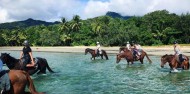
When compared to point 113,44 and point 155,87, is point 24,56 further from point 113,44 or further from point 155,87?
point 113,44

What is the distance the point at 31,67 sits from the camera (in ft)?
68.5

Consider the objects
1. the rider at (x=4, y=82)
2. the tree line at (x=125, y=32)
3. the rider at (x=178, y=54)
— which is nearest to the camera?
the rider at (x=4, y=82)


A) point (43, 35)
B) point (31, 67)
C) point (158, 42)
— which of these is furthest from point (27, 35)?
point (31, 67)

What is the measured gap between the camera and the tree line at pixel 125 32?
8538 centimetres

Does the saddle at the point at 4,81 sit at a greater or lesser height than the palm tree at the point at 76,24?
lesser

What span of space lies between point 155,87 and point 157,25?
73.1 metres

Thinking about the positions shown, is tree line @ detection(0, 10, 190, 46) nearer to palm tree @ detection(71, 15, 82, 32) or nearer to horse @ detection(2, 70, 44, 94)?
palm tree @ detection(71, 15, 82, 32)

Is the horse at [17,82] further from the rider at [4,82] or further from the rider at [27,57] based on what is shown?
the rider at [27,57]

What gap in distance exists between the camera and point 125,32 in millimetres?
84812

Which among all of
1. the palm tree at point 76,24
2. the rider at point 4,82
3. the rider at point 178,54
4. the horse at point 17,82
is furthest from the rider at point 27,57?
the palm tree at point 76,24

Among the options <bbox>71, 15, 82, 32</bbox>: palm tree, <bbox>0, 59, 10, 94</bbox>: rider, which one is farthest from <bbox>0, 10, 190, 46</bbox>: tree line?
<bbox>0, 59, 10, 94</bbox>: rider

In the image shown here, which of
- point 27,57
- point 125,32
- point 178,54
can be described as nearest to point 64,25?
point 125,32

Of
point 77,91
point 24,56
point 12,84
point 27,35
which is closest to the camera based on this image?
point 12,84

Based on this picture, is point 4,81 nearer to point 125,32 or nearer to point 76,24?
point 125,32
